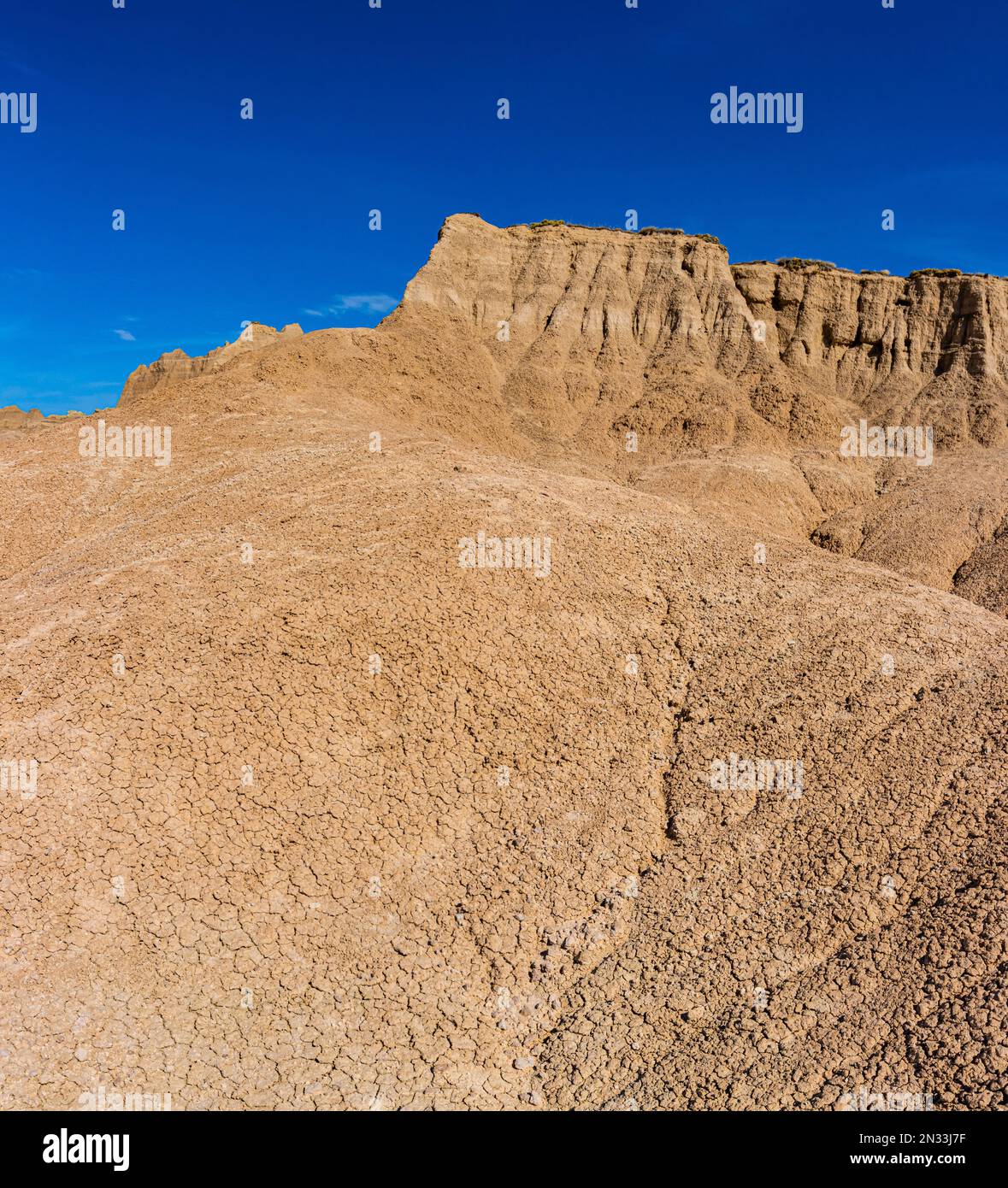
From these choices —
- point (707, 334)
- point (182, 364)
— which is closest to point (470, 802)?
point (707, 334)

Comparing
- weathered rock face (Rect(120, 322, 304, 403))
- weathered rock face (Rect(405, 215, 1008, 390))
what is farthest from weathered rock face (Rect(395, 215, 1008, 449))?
weathered rock face (Rect(120, 322, 304, 403))

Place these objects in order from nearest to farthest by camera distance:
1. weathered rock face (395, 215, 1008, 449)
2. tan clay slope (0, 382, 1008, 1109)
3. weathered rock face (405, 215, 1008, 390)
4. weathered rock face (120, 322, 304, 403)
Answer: tan clay slope (0, 382, 1008, 1109)
weathered rock face (395, 215, 1008, 449)
weathered rock face (405, 215, 1008, 390)
weathered rock face (120, 322, 304, 403)

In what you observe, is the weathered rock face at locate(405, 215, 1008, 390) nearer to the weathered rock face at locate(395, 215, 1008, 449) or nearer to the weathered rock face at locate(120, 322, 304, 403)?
the weathered rock face at locate(395, 215, 1008, 449)

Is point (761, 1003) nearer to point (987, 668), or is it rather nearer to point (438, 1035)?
point (438, 1035)

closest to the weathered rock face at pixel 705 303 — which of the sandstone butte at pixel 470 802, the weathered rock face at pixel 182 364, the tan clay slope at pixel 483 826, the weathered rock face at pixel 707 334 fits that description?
the weathered rock face at pixel 707 334

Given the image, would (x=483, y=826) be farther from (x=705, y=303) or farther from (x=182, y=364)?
(x=182, y=364)

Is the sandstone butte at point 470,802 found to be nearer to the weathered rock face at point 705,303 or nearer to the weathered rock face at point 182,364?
the weathered rock face at point 705,303
